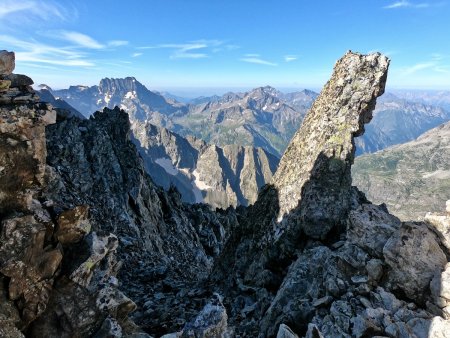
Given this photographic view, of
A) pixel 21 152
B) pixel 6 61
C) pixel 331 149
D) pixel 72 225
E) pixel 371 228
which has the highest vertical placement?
pixel 6 61

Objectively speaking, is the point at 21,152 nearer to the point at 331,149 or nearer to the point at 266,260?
the point at 266,260

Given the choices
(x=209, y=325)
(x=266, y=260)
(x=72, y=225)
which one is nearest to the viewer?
(x=209, y=325)

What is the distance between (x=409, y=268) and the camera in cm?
1750

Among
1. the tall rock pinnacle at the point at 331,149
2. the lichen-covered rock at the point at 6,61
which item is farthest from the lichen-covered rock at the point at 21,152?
the tall rock pinnacle at the point at 331,149

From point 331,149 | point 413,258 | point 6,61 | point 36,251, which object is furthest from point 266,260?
point 6,61

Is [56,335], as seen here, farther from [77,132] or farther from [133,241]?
[77,132]

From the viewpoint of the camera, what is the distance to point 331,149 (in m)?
27.4

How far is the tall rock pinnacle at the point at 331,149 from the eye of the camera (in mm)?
25812

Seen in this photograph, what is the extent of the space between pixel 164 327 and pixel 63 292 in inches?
284

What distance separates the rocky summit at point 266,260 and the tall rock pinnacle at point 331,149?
0.09 meters

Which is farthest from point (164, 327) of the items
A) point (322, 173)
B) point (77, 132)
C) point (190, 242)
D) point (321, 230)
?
point (77, 132)

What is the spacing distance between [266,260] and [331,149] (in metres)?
9.64

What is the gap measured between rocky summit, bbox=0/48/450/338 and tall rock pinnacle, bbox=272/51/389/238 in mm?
91

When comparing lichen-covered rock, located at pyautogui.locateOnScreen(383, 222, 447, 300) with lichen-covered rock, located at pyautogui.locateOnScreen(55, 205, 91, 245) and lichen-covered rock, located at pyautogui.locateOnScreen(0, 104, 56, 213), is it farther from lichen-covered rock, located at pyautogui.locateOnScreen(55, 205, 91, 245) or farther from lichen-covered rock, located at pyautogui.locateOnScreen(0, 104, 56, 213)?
lichen-covered rock, located at pyautogui.locateOnScreen(0, 104, 56, 213)
